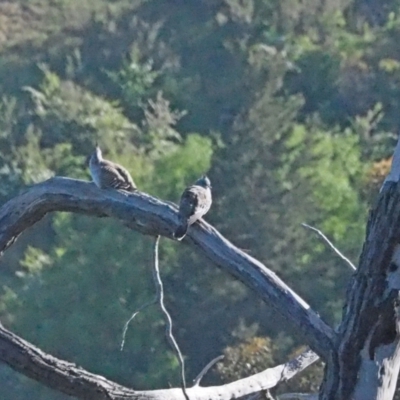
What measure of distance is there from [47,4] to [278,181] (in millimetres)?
11656

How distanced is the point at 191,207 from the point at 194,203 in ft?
0.46

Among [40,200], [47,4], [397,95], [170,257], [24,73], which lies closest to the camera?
[40,200]

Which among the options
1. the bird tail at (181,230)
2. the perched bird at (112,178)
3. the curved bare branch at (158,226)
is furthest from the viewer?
the perched bird at (112,178)

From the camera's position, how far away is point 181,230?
9.00 feet

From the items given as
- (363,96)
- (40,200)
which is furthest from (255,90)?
(40,200)

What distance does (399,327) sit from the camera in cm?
246

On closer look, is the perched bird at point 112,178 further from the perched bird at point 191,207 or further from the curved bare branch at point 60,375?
the curved bare branch at point 60,375

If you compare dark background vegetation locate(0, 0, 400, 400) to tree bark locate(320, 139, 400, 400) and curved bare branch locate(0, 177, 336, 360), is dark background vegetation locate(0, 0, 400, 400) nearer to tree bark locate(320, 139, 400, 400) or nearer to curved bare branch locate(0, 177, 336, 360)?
curved bare branch locate(0, 177, 336, 360)

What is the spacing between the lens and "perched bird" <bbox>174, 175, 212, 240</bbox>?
8.98 ft

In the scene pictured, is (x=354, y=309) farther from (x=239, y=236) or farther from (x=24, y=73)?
(x=24, y=73)

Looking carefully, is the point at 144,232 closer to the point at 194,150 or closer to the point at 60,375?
the point at 60,375

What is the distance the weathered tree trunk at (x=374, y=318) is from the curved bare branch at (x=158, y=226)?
2.4 inches

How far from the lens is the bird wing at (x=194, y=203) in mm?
2746

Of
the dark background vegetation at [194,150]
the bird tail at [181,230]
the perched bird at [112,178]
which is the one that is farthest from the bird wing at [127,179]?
the dark background vegetation at [194,150]
